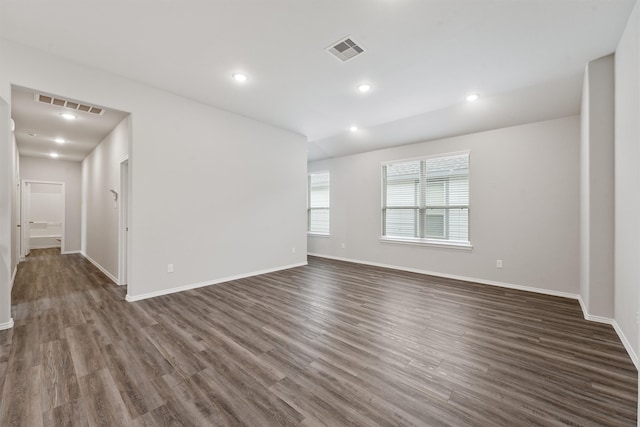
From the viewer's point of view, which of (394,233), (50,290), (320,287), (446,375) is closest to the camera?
(446,375)

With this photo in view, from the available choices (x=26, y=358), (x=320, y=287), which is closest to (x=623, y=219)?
(x=320, y=287)

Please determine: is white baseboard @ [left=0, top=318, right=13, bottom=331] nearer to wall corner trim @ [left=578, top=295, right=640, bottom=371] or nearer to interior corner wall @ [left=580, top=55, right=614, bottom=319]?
wall corner trim @ [left=578, top=295, right=640, bottom=371]

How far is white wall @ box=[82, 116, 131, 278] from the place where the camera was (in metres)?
4.54

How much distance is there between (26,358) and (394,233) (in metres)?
5.68

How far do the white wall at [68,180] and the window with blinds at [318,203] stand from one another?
280 inches

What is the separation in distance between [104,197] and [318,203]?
4940 millimetres

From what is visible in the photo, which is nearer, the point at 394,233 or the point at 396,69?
the point at 396,69

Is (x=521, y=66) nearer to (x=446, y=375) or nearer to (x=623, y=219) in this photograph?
(x=623, y=219)

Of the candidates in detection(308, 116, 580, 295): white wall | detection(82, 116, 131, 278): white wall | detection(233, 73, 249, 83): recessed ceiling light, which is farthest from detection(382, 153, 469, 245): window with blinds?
detection(82, 116, 131, 278): white wall

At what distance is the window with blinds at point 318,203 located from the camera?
288 inches

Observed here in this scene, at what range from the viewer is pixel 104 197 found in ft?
17.7

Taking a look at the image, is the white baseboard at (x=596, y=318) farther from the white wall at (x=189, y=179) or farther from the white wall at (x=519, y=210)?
the white wall at (x=189, y=179)

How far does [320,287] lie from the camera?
433cm

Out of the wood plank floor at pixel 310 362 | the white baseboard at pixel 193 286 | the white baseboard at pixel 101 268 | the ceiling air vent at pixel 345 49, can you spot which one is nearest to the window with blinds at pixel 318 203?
the white baseboard at pixel 193 286
